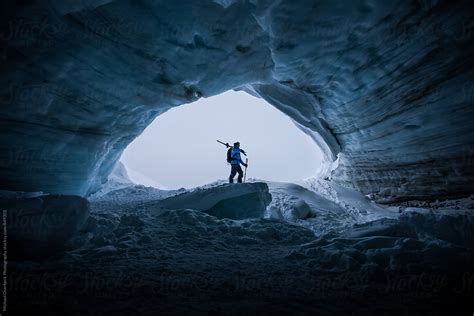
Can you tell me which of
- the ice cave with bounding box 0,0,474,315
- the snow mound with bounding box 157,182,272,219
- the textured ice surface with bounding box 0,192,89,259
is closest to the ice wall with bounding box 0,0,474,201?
the ice cave with bounding box 0,0,474,315

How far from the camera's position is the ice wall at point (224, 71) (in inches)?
182

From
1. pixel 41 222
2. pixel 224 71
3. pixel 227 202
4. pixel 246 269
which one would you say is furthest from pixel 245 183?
pixel 41 222

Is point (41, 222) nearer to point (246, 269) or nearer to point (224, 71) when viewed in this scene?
point (246, 269)

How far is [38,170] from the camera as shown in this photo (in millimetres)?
6496

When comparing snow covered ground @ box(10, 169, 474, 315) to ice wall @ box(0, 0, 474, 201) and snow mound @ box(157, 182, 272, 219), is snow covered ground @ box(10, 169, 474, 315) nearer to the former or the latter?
snow mound @ box(157, 182, 272, 219)

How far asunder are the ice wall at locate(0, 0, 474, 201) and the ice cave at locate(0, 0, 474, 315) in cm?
4

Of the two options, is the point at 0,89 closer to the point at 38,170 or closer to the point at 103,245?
the point at 38,170

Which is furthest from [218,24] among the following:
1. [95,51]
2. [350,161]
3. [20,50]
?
[350,161]

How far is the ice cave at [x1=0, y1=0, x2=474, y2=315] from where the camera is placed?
7.64 feet

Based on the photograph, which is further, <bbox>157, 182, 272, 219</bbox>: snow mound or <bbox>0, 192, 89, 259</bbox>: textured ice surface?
<bbox>157, 182, 272, 219</bbox>: snow mound

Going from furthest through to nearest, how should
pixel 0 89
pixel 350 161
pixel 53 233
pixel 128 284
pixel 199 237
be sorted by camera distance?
1. pixel 350 161
2. pixel 0 89
3. pixel 199 237
4. pixel 53 233
5. pixel 128 284

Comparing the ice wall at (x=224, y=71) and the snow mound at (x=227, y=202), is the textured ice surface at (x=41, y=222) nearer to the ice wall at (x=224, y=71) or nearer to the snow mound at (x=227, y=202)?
the snow mound at (x=227, y=202)

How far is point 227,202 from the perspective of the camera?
6.00 meters

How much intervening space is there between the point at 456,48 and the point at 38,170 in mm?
10310
